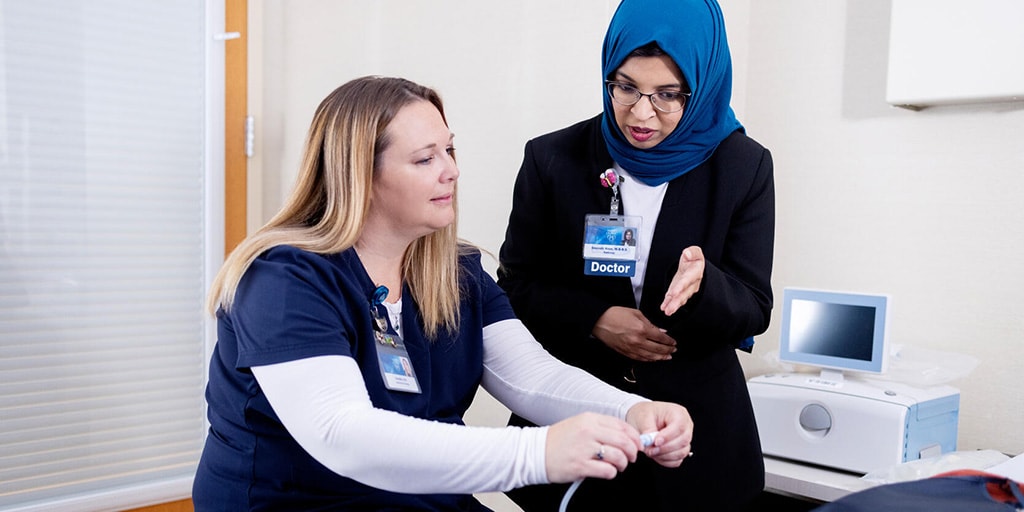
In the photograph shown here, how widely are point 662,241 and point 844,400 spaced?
0.77 m

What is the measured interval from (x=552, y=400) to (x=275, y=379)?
1.65 feet

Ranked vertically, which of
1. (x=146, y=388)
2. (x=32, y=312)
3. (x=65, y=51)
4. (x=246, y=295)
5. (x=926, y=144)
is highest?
(x=65, y=51)

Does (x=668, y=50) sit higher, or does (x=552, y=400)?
(x=668, y=50)

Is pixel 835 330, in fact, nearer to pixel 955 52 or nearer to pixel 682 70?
pixel 955 52

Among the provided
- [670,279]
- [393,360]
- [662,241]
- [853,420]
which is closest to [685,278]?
[670,279]

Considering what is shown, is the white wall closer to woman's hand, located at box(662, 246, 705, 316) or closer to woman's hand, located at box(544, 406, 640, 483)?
woman's hand, located at box(662, 246, 705, 316)

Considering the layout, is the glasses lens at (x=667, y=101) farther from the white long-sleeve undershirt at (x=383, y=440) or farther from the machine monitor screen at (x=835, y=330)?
the machine monitor screen at (x=835, y=330)

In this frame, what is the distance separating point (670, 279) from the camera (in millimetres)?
1557

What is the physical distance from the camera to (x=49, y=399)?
101 inches

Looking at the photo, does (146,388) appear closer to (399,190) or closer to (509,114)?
(509,114)

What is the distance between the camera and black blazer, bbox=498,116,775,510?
164 cm

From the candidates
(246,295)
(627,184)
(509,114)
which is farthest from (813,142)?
(246,295)

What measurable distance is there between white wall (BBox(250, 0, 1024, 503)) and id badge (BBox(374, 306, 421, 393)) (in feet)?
4.33

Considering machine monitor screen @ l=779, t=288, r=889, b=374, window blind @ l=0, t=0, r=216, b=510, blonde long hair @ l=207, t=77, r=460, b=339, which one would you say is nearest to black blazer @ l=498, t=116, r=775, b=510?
blonde long hair @ l=207, t=77, r=460, b=339
